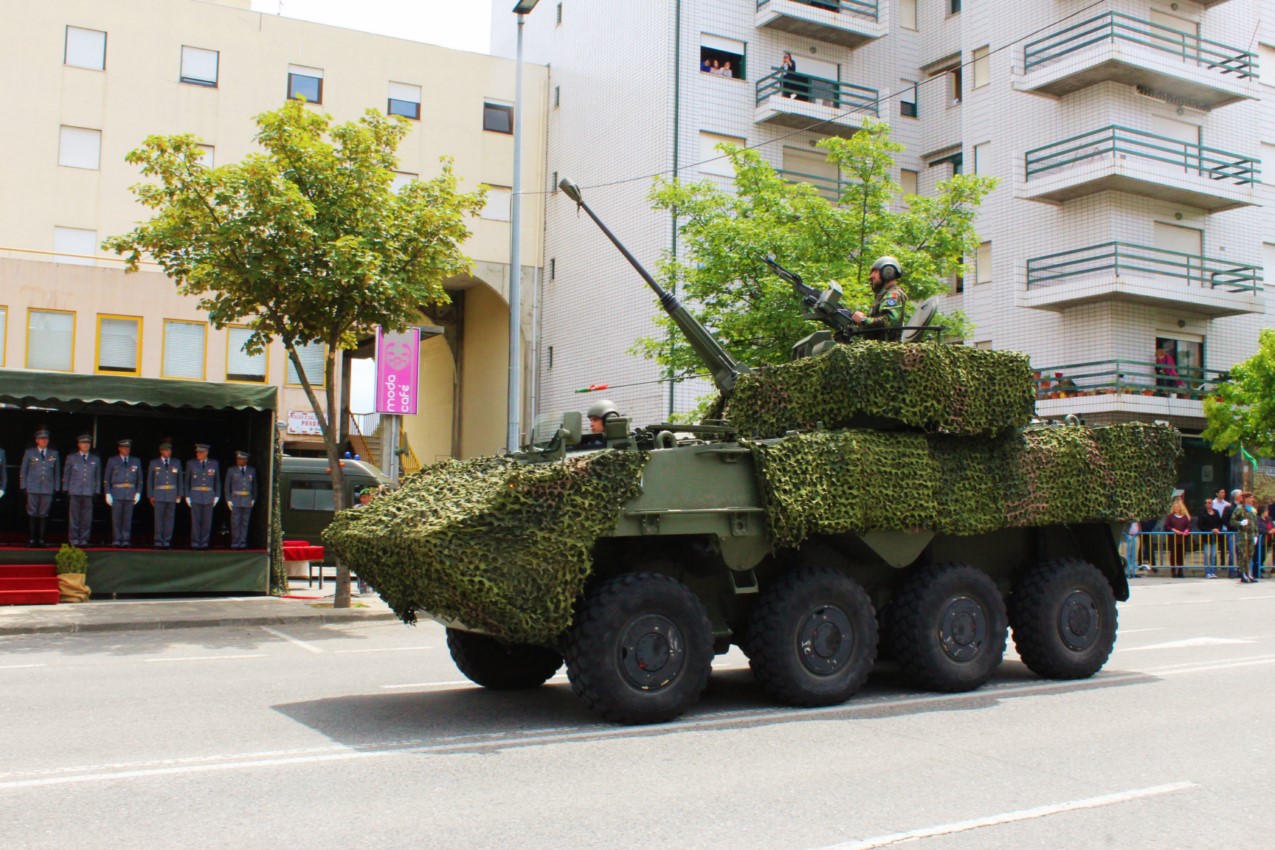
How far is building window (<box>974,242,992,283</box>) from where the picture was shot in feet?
105

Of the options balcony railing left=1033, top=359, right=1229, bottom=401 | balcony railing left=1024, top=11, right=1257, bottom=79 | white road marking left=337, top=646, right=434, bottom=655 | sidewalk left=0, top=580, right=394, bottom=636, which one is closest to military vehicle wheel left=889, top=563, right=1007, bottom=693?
white road marking left=337, top=646, right=434, bottom=655

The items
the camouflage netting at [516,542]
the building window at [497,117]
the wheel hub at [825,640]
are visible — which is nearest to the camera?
the camouflage netting at [516,542]

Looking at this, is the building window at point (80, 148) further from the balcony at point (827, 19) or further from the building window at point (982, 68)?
the building window at point (982, 68)

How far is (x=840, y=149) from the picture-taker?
21906 millimetres

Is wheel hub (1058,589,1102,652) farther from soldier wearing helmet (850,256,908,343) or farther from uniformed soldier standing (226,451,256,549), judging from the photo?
uniformed soldier standing (226,451,256,549)

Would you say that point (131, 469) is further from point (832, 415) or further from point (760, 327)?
point (832, 415)

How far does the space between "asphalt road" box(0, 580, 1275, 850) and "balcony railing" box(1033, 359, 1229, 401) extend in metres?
18.6

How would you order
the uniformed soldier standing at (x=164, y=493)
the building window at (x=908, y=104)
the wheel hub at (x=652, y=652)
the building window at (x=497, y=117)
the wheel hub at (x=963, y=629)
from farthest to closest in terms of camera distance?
the building window at (x=497, y=117)
the building window at (x=908, y=104)
the uniformed soldier standing at (x=164, y=493)
the wheel hub at (x=963, y=629)
the wheel hub at (x=652, y=652)

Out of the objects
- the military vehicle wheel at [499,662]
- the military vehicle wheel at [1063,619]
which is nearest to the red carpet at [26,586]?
the military vehicle wheel at [499,662]

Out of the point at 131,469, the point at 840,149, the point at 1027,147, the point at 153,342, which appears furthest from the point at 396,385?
the point at 1027,147

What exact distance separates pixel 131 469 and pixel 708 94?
59.5 feet

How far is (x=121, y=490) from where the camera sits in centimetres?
1775

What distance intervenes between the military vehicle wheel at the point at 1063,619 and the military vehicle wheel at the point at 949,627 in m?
0.51

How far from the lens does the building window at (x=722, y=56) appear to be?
31.6 meters
